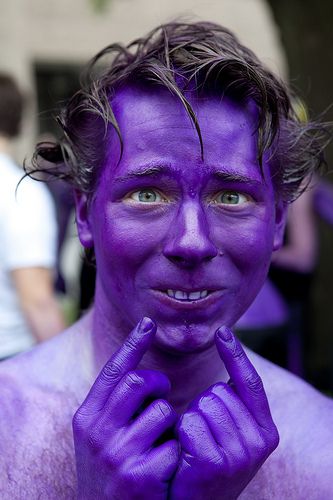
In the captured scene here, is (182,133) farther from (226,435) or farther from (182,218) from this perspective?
(226,435)

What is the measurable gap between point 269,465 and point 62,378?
54 centimetres

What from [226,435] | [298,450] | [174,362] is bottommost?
[298,450]

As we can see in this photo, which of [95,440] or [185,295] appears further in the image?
[185,295]

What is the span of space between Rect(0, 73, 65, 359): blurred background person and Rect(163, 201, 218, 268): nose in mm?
1788

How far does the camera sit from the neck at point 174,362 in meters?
2.10

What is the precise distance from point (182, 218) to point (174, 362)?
0.37 metres

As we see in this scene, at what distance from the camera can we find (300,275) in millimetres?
5676

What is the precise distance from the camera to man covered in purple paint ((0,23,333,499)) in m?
1.79

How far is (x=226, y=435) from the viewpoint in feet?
5.84

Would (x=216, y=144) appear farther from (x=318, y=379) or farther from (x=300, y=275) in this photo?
(x=318, y=379)

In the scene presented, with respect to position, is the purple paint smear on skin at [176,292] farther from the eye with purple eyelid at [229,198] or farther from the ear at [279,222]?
the ear at [279,222]

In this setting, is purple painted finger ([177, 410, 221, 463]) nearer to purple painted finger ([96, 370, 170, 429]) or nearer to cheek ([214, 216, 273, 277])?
purple painted finger ([96, 370, 170, 429])

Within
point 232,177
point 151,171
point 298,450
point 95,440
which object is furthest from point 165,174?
point 298,450

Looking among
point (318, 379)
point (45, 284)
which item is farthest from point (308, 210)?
point (45, 284)
